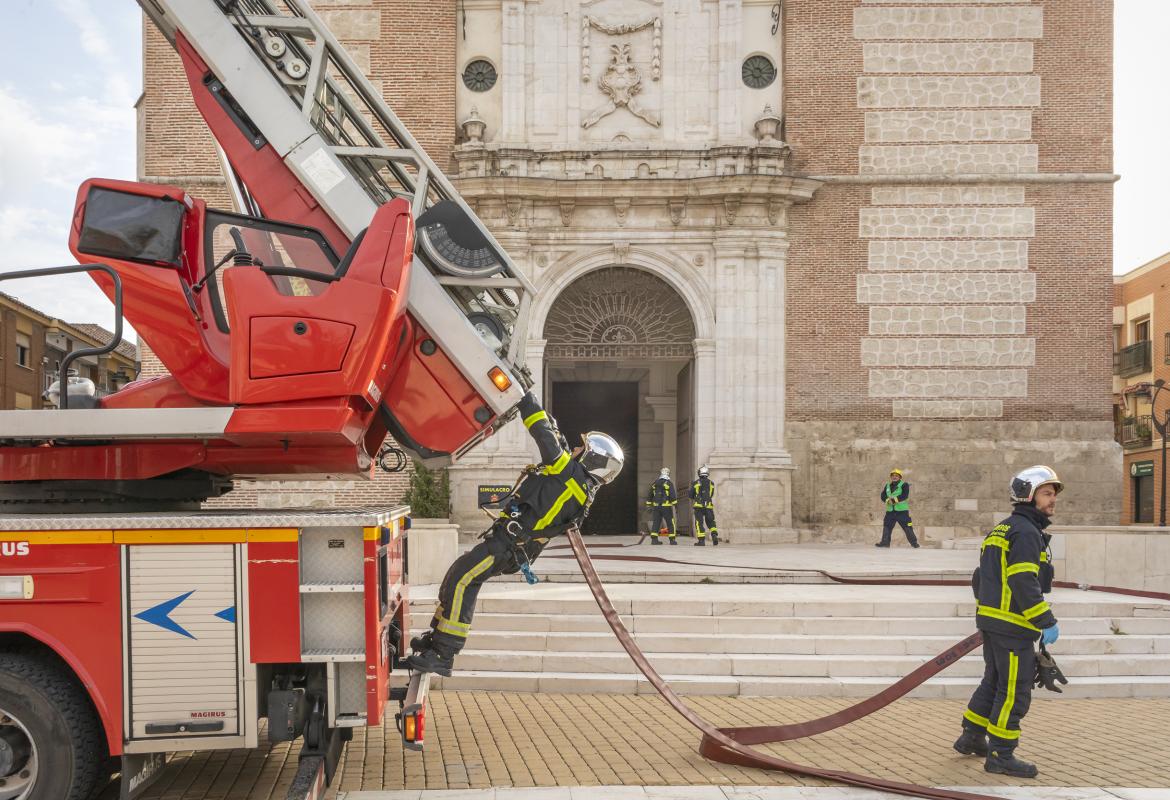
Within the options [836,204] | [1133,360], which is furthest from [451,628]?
[1133,360]

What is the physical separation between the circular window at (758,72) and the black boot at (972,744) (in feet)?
51.2

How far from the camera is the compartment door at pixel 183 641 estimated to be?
4652mm

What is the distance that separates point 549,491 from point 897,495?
13226mm

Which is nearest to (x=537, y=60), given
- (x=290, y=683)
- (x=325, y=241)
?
(x=325, y=241)

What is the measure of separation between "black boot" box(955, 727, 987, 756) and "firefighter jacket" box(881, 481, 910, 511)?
11.5m

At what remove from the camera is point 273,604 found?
186 inches

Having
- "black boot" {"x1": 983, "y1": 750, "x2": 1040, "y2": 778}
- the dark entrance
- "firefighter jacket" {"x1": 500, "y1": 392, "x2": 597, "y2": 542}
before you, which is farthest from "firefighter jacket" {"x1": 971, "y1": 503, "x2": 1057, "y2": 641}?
the dark entrance

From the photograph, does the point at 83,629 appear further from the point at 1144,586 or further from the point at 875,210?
the point at 875,210

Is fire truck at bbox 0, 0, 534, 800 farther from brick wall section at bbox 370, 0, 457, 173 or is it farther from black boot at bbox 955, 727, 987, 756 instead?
brick wall section at bbox 370, 0, 457, 173

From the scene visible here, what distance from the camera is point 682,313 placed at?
787 inches

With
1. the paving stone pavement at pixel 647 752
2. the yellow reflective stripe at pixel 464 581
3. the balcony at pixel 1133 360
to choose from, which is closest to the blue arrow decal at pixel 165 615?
the paving stone pavement at pixel 647 752

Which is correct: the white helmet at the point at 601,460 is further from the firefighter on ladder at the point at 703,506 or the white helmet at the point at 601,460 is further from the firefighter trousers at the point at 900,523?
the firefighter trousers at the point at 900,523

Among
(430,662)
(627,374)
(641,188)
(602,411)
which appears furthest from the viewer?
(602,411)

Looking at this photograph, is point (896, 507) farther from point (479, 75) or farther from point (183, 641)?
point (183, 641)
